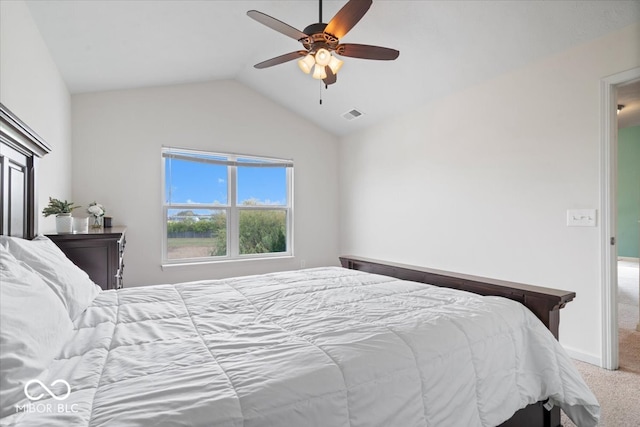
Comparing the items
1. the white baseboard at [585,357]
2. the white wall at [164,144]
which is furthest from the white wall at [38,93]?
the white baseboard at [585,357]

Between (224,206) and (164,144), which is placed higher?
(164,144)

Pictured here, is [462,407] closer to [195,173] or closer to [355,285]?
A: [355,285]

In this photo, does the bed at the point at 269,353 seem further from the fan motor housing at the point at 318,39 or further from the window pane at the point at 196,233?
the window pane at the point at 196,233

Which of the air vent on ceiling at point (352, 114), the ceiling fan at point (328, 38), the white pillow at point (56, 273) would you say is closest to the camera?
the white pillow at point (56, 273)

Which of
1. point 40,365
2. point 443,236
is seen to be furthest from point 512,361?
point 443,236

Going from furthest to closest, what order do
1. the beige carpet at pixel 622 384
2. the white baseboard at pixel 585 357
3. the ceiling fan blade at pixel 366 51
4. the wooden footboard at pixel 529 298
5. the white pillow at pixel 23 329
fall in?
the white baseboard at pixel 585 357
the ceiling fan blade at pixel 366 51
the beige carpet at pixel 622 384
the wooden footboard at pixel 529 298
the white pillow at pixel 23 329

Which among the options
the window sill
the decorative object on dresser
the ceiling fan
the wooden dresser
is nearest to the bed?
the wooden dresser

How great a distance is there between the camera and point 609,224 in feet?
8.27

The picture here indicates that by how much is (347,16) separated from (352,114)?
97.1 inches

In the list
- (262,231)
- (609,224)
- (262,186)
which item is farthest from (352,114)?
(609,224)

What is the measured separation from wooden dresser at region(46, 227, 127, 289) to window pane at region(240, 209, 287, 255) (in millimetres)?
2453

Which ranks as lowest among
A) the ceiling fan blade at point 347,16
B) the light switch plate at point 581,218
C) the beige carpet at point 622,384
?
the beige carpet at point 622,384

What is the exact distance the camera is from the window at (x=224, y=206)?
426cm

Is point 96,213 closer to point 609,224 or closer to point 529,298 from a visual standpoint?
point 529,298
